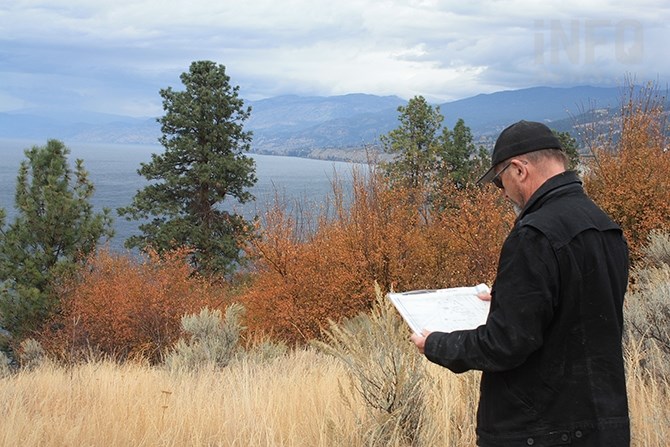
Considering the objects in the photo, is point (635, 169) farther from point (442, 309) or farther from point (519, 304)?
point (519, 304)

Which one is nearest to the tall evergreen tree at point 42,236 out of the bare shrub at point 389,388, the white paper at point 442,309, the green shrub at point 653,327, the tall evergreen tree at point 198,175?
the tall evergreen tree at point 198,175

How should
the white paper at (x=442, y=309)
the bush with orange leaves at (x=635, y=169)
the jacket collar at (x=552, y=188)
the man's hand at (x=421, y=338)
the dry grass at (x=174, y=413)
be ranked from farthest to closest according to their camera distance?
the bush with orange leaves at (x=635, y=169), the dry grass at (x=174, y=413), the white paper at (x=442, y=309), the man's hand at (x=421, y=338), the jacket collar at (x=552, y=188)

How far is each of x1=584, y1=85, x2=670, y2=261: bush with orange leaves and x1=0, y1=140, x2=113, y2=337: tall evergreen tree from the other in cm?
2051

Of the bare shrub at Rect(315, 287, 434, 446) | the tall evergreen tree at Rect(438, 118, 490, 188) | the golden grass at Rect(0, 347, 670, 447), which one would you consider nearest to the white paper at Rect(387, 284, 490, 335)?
the bare shrub at Rect(315, 287, 434, 446)

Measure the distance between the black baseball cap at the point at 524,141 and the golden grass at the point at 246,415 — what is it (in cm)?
195

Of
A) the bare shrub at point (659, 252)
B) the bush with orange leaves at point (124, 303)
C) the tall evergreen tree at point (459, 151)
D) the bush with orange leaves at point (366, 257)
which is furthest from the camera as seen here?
the tall evergreen tree at point (459, 151)

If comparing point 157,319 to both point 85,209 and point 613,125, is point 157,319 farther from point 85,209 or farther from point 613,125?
point 613,125

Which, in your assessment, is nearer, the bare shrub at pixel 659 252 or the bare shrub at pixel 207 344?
the bare shrub at pixel 207 344

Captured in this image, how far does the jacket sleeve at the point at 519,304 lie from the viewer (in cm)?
210

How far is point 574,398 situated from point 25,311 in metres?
28.1

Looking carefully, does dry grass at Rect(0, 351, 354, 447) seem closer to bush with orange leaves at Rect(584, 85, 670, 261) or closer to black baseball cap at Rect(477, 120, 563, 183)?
black baseball cap at Rect(477, 120, 563, 183)

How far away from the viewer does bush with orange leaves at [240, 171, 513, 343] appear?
1809cm

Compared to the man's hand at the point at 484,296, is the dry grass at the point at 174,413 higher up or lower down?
lower down

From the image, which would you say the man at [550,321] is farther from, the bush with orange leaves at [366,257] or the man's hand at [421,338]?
the bush with orange leaves at [366,257]
